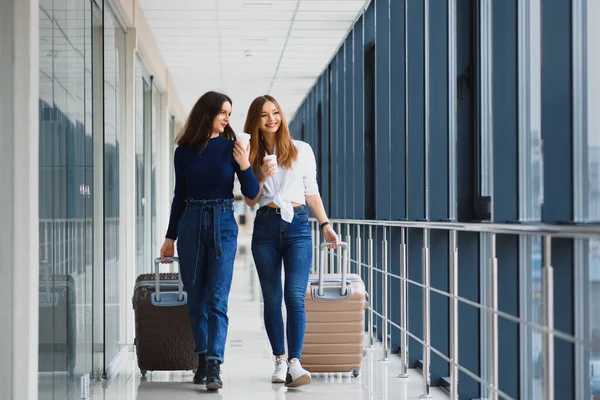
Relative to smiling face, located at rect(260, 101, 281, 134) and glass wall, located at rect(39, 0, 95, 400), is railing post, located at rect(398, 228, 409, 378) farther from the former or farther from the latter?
glass wall, located at rect(39, 0, 95, 400)

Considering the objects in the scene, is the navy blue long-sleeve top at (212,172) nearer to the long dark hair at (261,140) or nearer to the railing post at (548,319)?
the long dark hair at (261,140)

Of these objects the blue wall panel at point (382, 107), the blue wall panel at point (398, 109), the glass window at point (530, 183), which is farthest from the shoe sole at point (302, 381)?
the blue wall panel at point (382, 107)

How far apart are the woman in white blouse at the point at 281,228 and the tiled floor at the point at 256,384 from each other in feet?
0.51

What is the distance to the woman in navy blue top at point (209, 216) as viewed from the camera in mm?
4168

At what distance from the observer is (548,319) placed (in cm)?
243

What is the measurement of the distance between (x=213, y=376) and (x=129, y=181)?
8.11ft

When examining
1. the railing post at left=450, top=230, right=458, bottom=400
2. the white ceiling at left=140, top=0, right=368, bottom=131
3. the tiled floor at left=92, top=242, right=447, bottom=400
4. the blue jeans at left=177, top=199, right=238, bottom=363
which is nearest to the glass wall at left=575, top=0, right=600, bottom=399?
the railing post at left=450, top=230, right=458, bottom=400

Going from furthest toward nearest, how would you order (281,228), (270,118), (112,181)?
(112,181), (270,118), (281,228)

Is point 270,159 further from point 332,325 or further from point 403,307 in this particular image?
point 403,307

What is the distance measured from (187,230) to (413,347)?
6.66ft

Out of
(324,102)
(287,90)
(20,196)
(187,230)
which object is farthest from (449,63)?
(287,90)

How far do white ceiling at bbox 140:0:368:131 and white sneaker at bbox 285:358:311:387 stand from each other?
140 inches

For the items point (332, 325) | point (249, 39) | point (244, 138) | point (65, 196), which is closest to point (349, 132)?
point (249, 39)

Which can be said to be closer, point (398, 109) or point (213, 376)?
point (213, 376)
